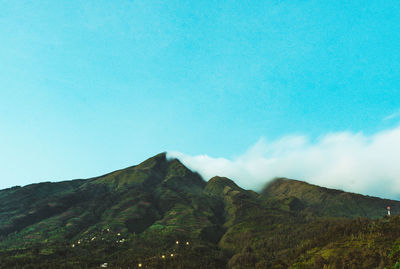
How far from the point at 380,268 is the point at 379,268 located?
10.5ft

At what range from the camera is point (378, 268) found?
200 m

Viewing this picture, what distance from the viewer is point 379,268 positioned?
197125 mm

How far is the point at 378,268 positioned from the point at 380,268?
6239 millimetres

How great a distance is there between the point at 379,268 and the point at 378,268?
120 inches

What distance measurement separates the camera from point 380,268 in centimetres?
19438
